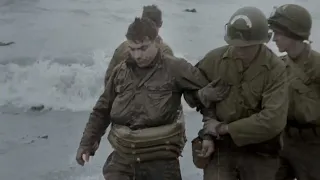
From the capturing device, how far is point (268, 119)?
487cm

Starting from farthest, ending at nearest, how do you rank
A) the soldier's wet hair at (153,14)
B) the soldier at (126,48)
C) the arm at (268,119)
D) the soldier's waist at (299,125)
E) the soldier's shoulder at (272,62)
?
the soldier's wet hair at (153,14)
the soldier at (126,48)
the soldier's waist at (299,125)
the soldier's shoulder at (272,62)
the arm at (268,119)

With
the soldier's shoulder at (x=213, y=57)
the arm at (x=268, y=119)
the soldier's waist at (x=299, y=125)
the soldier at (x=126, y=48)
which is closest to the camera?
the arm at (x=268, y=119)

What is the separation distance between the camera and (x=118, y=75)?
538cm

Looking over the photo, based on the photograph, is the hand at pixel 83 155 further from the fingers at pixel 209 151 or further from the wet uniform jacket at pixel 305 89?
the wet uniform jacket at pixel 305 89

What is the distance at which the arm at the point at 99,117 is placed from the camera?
17.8ft

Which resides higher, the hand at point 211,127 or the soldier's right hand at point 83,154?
the hand at point 211,127

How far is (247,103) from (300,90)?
2.01ft

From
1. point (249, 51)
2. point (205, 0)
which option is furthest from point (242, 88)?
point (205, 0)

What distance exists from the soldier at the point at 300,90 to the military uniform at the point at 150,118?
660mm

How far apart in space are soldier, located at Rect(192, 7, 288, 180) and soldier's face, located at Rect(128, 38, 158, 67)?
36 centimetres

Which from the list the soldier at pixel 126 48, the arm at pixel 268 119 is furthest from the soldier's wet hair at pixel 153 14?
the arm at pixel 268 119

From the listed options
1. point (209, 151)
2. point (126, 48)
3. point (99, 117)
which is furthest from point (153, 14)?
point (209, 151)

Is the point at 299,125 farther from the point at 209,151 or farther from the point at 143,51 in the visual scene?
the point at 143,51

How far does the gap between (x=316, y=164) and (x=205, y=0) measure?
1959cm
